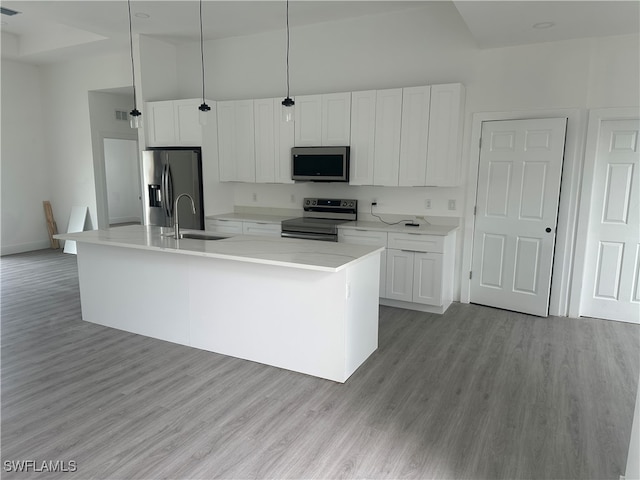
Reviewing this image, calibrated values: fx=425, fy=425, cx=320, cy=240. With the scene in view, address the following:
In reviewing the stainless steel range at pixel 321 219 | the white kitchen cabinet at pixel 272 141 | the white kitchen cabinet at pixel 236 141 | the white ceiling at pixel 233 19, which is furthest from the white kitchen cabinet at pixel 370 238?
the white ceiling at pixel 233 19

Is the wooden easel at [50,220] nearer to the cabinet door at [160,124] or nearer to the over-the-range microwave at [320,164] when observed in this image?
the cabinet door at [160,124]

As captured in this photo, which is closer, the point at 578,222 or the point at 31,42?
the point at 578,222

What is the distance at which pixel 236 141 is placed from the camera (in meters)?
5.69

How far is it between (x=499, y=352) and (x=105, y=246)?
144 inches

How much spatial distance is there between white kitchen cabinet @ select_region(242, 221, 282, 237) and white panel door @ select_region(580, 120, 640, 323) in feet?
11.2

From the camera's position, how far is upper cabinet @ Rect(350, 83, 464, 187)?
4398 millimetres

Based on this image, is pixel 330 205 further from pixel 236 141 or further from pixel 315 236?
pixel 236 141

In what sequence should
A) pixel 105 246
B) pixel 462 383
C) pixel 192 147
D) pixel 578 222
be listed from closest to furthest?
1. pixel 462 383
2. pixel 105 246
3. pixel 578 222
4. pixel 192 147

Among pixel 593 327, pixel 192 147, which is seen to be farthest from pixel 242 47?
pixel 593 327

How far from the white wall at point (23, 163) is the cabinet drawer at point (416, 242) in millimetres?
6610

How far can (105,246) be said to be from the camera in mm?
3980

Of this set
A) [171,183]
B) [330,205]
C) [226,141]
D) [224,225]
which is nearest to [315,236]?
[330,205]

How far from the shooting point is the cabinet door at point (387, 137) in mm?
4625

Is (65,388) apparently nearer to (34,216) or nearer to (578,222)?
(578,222)
